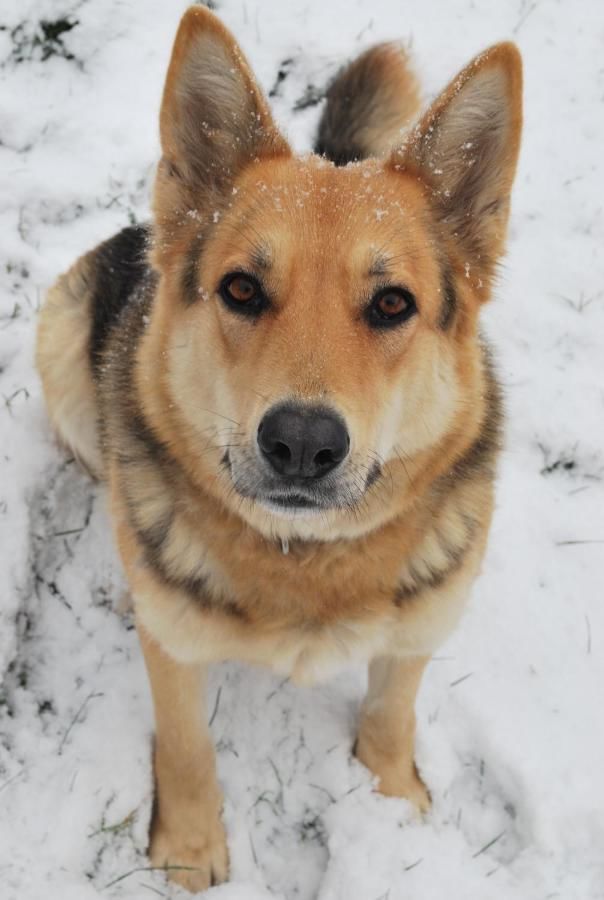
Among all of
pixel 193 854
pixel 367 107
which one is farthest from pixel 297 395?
pixel 367 107

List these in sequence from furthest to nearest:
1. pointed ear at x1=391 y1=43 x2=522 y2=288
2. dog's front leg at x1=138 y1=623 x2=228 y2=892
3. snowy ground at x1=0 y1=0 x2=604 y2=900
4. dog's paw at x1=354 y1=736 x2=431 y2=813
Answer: dog's paw at x1=354 y1=736 x2=431 y2=813 < snowy ground at x1=0 y1=0 x2=604 y2=900 < dog's front leg at x1=138 y1=623 x2=228 y2=892 < pointed ear at x1=391 y1=43 x2=522 y2=288

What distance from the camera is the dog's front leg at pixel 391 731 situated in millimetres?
3463

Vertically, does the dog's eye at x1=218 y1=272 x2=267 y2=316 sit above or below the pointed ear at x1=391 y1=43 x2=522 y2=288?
below

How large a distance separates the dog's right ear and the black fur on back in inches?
36.9

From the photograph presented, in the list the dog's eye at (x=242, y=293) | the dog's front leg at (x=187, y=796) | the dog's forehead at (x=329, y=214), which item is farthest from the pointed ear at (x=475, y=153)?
the dog's front leg at (x=187, y=796)

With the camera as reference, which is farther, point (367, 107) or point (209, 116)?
point (367, 107)

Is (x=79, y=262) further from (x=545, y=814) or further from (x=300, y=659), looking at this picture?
(x=545, y=814)

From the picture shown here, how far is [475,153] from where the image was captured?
2.79 metres

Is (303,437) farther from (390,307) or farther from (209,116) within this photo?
(209,116)

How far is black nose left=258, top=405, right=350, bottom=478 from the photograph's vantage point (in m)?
Answer: 2.31

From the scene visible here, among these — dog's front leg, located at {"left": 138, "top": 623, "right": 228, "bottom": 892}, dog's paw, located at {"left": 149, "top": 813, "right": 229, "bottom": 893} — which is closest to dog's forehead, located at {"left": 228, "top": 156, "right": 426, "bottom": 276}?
dog's front leg, located at {"left": 138, "top": 623, "right": 228, "bottom": 892}

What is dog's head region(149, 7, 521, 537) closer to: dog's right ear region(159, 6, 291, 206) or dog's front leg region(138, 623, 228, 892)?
dog's right ear region(159, 6, 291, 206)

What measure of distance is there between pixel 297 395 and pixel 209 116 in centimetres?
111

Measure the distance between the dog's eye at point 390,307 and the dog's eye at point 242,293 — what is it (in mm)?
328
